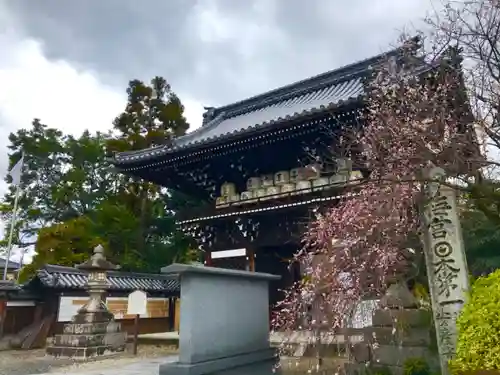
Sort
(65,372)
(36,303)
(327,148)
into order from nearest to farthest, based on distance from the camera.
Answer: (65,372)
(327,148)
(36,303)

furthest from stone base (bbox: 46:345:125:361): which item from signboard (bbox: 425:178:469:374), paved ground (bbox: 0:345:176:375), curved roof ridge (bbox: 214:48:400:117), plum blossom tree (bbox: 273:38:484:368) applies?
curved roof ridge (bbox: 214:48:400:117)

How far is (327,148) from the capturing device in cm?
901

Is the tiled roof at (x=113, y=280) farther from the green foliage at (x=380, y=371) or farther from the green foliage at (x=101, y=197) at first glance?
the green foliage at (x=380, y=371)

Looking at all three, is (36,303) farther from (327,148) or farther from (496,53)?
(496,53)

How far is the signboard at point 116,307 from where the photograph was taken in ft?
44.1

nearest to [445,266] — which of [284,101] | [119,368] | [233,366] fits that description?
[233,366]

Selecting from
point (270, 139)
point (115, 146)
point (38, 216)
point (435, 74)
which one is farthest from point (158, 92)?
point (435, 74)

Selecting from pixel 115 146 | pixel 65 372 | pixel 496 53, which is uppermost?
pixel 115 146

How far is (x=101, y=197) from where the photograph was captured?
967 inches

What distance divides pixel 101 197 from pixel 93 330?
15018 mm

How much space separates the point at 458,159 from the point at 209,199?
8926 millimetres

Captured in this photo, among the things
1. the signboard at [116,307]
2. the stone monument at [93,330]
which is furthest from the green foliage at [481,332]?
the signboard at [116,307]

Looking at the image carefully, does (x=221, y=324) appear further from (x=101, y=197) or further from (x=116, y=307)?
(x=101, y=197)

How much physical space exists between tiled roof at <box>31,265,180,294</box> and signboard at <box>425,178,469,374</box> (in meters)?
12.0
